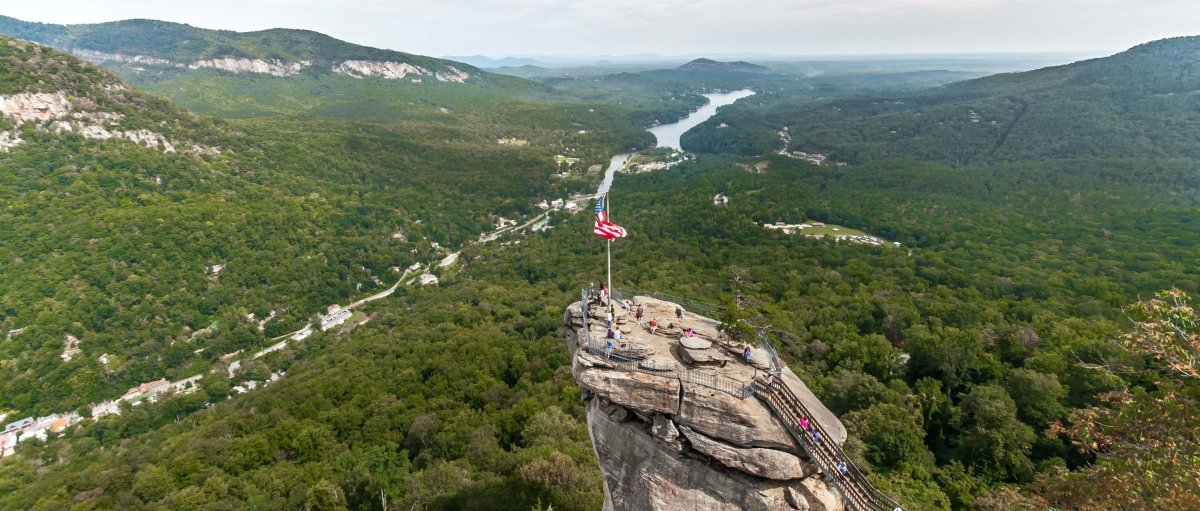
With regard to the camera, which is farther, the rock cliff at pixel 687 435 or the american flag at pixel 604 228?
the american flag at pixel 604 228

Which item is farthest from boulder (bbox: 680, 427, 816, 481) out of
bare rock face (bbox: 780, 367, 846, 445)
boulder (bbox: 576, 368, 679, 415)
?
boulder (bbox: 576, 368, 679, 415)

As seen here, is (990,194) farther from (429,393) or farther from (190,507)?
(190,507)

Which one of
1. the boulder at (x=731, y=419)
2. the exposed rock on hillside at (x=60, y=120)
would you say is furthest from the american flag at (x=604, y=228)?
the exposed rock on hillside at (x=60, y=120)

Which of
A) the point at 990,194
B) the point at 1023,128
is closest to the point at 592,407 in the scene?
the point at 990,194

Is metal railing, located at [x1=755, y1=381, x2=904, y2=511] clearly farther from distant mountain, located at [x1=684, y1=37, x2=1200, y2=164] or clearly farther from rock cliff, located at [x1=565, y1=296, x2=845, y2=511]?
distant mountain, located at [x1=684, y1=37, x2=1200, y2=164]

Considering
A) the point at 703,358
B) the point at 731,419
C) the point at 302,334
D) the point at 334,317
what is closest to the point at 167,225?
the point at 302,334

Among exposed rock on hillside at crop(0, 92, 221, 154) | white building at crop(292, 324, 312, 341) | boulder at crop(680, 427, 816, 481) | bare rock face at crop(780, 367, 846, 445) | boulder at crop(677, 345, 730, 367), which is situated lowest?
white building at crop(292, 324, 312, 341)

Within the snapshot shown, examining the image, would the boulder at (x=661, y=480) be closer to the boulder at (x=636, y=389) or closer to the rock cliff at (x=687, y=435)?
the rock cliff at (x=687, y=435)
